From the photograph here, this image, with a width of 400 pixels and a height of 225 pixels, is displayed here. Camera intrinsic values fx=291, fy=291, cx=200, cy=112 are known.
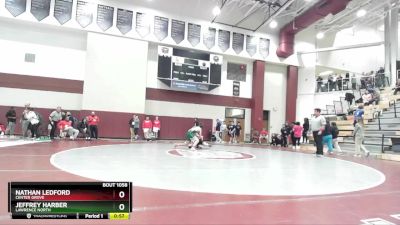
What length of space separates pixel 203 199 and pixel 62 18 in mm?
16575

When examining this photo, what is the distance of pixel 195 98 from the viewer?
788 inches

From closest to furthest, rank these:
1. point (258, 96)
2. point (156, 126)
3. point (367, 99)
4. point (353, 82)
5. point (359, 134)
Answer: point (359, 134), point (367, 99), point (156, 126), point (258, 96), point (353, 82)

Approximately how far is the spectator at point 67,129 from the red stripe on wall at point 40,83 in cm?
296

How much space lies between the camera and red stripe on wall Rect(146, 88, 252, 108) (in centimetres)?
1894

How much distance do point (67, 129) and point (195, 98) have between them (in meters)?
8.70

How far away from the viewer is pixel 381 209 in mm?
3268

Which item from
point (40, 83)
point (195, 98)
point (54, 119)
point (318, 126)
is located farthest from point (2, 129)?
point (318, 126)

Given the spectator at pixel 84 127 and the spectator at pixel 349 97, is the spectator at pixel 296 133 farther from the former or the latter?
the spectator at pixel 84 127

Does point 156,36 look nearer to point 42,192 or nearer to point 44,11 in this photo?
A: point 44,11

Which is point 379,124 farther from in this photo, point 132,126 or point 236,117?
point 132,126

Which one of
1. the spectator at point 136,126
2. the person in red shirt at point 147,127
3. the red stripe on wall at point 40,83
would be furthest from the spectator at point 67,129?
the person in red shirt at point 147,127

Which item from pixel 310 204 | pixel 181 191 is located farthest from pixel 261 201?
pixel 181 191

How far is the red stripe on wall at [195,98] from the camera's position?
746 inches
